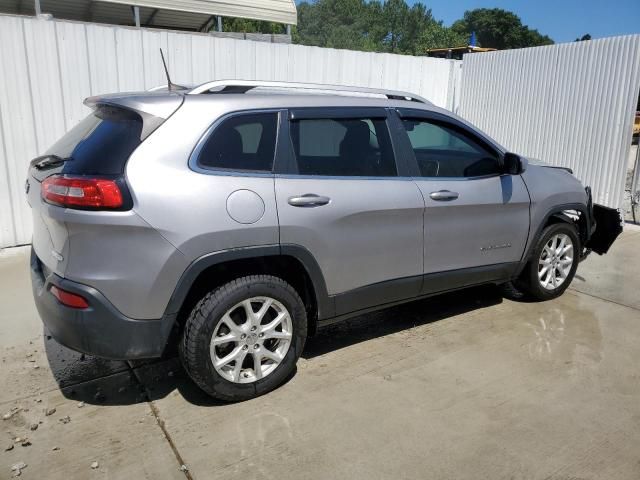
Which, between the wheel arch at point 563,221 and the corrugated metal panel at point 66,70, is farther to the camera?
the corrugated metal panel at point 66,70

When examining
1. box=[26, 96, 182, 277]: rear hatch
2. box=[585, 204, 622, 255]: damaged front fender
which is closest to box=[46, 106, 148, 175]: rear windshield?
box=[26, 96, 182, 277]: rear hatch

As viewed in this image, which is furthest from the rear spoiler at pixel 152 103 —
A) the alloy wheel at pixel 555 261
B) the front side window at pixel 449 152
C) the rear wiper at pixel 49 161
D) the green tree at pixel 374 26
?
the green tree at pixel 374 26

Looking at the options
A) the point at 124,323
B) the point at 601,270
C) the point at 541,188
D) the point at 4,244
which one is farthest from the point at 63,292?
the point at 601,270

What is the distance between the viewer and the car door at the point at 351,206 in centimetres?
330

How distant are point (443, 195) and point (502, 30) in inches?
4121

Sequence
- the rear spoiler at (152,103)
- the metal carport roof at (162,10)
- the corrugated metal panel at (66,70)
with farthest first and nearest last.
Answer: the metal carport roof at (162,10)
the corrugated metal panel at (66,70)
the rear spoiler at (152,103)

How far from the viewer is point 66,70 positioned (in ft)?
20.5

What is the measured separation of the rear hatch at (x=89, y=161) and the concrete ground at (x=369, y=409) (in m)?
0.91

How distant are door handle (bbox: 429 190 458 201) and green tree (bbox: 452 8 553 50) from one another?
99532 millimetres

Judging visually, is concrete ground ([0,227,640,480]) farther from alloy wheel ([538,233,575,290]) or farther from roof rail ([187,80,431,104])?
roof rail ([187,80,431,104])

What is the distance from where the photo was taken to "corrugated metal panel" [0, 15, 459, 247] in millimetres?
6008

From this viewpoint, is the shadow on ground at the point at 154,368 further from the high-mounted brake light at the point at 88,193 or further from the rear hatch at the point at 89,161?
the high-mounted brake light at the point at 88,193

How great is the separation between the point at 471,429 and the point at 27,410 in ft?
8.43

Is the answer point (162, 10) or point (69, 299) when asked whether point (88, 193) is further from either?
point (162, 10)
